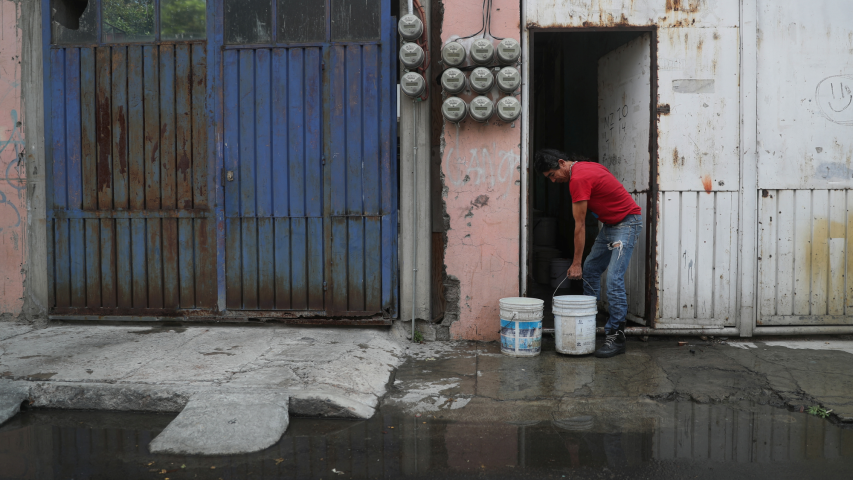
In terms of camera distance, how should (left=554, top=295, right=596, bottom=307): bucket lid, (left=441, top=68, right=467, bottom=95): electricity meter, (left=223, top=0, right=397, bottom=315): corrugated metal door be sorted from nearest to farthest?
(left=554, top=295, right=596, bottom=307): bucket lid < (left=441, top=68, right=467, bottom=95): electricity meter < (left=223, top=0, right=397, bottom=315): corrugated metal door

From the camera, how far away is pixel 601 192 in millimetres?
5332

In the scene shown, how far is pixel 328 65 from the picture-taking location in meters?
5.79

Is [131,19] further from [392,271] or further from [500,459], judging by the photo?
[500,459]

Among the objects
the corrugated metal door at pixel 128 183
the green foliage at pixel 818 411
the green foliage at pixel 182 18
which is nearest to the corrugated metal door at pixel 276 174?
the corrugated metal door at pixel 128 183

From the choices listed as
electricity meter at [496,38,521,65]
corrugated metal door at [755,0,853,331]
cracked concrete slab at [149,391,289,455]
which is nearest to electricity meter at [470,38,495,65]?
electricity meter at [496,38,521,65]

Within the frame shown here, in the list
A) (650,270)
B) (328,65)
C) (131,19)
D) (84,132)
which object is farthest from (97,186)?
(650,270)

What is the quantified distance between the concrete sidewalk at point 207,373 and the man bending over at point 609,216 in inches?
75.1

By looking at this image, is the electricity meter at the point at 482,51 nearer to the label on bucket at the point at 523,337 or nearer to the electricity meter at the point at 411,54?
the electricity meter at the point at 411,54

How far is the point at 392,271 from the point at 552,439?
2.68 m

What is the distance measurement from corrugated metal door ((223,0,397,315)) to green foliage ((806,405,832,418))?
3.45 m

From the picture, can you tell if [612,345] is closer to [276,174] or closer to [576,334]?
[576,334]

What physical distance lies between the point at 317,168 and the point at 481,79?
5.84 ft

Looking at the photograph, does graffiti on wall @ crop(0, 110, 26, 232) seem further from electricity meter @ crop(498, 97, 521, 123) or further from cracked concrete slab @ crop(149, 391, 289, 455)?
electricity meter @ crop(498, 97, 521, 123)

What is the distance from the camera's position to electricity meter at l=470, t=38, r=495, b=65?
539cm
